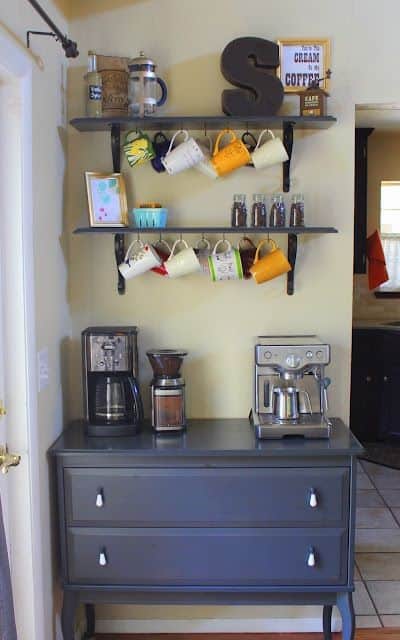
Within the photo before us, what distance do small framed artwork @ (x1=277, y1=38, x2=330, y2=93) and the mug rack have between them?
162 mm

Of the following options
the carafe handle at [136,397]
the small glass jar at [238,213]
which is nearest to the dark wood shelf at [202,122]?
the small glass jar at [238,213]

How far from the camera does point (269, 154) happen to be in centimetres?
218

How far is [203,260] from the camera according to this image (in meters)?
2.33

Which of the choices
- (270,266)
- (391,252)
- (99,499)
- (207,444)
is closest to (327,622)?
(207,444)

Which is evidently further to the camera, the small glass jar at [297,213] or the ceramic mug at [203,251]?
the ceramic mug at [203,251]

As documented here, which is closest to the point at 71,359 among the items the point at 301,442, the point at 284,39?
the point at 301,442

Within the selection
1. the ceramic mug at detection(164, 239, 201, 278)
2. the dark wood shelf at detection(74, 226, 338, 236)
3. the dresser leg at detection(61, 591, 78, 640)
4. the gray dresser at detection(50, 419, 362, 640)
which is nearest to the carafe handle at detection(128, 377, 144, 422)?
the gray dresser at detection(50, 419, 362, 640)

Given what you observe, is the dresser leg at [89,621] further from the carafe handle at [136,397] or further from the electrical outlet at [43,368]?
the electrical outlet at [43,368]

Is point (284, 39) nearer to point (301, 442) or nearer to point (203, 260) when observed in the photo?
point (203, 260)

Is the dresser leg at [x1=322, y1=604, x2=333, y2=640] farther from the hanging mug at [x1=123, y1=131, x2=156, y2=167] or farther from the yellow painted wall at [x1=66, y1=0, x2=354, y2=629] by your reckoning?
the hanging mug at [x1=123, y1=131, x2=156, y2=167]

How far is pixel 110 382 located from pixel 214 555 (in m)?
0.70

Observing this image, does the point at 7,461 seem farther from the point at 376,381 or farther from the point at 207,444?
the point at 376,381

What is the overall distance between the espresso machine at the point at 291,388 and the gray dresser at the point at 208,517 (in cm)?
7

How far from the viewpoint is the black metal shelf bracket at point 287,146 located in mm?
2215
